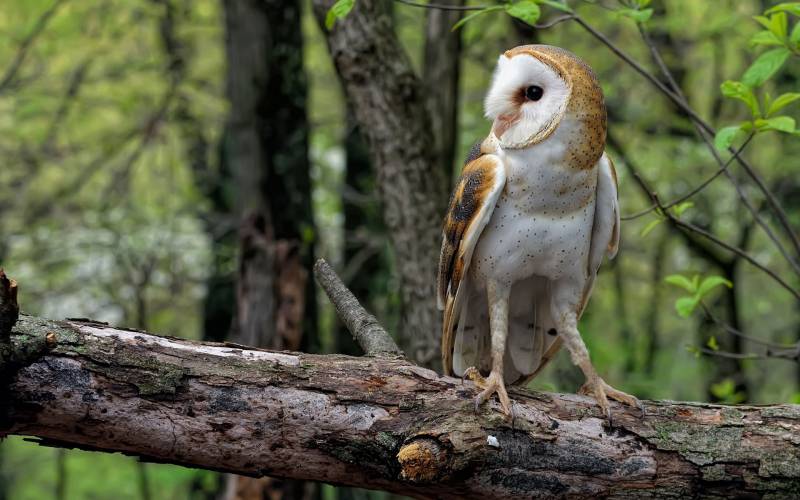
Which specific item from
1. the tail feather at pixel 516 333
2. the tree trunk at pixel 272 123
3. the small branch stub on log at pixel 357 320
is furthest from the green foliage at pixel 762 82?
the tree trunk at pixel 272 123

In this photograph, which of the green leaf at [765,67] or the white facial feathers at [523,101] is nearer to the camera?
the white facial feathers at [523,101]

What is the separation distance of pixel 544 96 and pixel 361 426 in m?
1.19

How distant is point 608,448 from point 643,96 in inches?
291

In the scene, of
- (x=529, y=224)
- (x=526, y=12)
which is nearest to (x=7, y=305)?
(x=529, y=224)

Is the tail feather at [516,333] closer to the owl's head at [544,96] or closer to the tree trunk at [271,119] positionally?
the owl's head at [544,96]

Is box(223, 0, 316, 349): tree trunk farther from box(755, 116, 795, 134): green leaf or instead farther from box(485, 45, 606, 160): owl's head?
box(755, 116, 795, 134): green leaf

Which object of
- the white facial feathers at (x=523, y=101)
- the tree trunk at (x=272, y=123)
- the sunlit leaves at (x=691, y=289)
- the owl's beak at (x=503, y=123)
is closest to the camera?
the white facial feathers at (x=523, y=101)

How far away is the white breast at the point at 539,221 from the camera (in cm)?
275

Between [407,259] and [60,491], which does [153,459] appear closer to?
[407,259]

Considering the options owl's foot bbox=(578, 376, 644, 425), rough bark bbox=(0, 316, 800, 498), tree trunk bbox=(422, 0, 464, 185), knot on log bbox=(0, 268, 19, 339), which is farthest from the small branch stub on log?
tree trunk bbox=(422, 0, 464, 185)

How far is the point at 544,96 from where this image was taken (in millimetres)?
2689

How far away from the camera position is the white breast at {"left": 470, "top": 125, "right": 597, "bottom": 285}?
275cm

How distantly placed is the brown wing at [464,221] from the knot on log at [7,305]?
1.49 meters

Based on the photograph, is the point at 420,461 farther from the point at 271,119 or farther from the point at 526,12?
the point at 271,119
